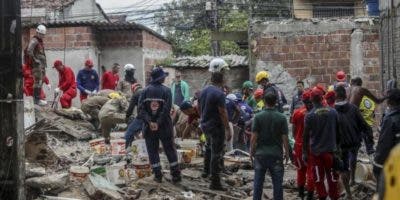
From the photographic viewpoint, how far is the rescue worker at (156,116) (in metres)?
8.98

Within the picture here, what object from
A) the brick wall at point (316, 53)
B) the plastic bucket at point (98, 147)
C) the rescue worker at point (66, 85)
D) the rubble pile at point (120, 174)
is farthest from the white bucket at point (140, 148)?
the brick wall at point (316, 53)

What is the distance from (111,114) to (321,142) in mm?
5775

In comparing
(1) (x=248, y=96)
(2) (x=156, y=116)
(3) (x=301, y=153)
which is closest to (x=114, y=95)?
(1) (x=248, y=96)

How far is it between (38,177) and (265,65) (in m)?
9.17

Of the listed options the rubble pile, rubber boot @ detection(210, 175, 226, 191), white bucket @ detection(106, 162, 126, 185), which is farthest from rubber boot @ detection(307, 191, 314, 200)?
white bucket @ detection(106, 162, 126, 185)

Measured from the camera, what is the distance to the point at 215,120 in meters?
8.77

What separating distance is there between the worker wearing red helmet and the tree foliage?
22602 millimetres

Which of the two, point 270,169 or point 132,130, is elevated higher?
point 132,130

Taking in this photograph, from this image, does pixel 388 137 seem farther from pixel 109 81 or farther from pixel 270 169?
pixel 109 81

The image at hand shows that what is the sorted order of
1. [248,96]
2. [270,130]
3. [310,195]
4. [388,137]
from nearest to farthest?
[388,137]
[270,130]
[310,195]
[248,96]

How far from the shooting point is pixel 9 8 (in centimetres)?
678

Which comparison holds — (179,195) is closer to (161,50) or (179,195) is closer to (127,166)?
(127,166)

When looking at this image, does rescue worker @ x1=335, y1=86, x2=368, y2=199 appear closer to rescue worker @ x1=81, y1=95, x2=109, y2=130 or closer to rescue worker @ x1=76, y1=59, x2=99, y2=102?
rescue worker @ x1=81, y1=95, x2=109, y2=130

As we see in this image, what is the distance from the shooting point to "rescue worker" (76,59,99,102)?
584 inches
